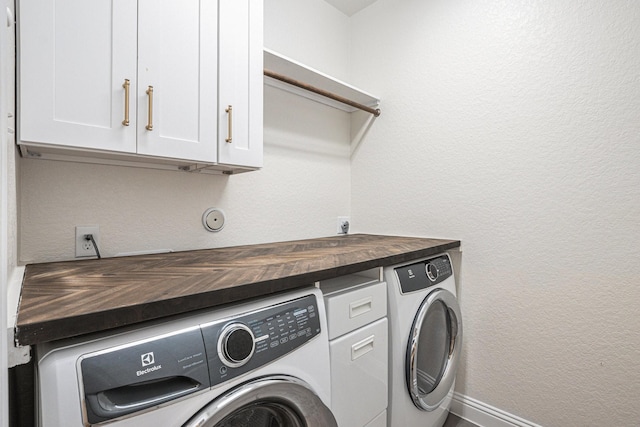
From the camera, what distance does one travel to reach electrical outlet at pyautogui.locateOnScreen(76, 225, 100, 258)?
124cm

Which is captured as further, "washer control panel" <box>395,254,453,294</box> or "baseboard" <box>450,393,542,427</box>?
"baseboard" <box>450,393,542,427</box>

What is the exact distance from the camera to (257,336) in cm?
81

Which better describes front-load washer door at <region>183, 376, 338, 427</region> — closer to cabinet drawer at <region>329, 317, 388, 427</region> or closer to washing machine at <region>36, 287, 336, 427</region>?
washing machine at <region>36, 287, 336, 427</region>

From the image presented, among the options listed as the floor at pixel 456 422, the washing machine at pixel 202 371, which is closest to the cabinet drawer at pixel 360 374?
the washing machine at pixel 202 371

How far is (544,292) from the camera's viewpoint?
1.54 meters

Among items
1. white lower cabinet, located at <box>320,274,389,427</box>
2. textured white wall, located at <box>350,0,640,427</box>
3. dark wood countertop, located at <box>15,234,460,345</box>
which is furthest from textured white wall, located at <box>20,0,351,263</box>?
white lower cabinet, located at <box>320,274,389,427</box>

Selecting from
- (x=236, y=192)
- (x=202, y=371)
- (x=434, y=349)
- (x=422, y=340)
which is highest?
(x=236, y=192)

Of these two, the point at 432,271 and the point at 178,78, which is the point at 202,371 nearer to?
the point at 178,78

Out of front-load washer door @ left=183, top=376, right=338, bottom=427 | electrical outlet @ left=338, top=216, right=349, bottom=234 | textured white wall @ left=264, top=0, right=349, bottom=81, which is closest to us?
front-load washer door @ left=183, top=376, right=338, bottom=427

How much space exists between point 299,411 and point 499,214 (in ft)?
4.61

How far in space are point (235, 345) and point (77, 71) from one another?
3.17ft

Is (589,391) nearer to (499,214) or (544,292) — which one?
(544,292)

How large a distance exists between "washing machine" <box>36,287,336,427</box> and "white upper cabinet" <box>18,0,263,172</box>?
0.69 meters

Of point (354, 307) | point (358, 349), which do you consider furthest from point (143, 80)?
point (358, 349)
